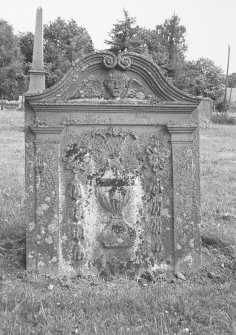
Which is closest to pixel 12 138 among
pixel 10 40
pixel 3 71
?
pixel 3 71

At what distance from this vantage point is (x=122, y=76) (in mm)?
4254

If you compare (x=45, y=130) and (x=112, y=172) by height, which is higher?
(x=45, y=130)

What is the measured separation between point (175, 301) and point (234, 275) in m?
1.03

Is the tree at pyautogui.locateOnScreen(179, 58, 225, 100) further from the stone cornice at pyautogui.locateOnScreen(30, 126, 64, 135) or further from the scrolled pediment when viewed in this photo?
the stone cornice at pyautogui.locateOnScreen(30, 126, 64, 135)

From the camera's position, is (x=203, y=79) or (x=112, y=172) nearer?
(x=112, y=172)

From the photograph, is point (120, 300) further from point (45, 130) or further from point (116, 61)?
point (116, 61)

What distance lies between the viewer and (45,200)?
13.7 ft

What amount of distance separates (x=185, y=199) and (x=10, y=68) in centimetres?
4697

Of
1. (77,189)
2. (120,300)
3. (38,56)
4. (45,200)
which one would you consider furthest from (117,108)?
(38,56)

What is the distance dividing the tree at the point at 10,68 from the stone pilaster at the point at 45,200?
151 ft

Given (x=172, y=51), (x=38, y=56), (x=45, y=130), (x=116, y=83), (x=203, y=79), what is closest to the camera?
(x=45, y=130)

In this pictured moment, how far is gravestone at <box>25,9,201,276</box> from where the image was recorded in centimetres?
416

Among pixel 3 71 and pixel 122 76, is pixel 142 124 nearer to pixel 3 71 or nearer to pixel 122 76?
pixel 122 76

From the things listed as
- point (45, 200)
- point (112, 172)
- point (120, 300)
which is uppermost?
point (112, 172)
